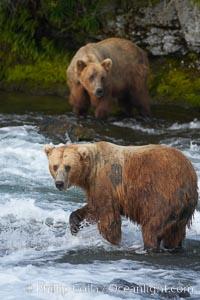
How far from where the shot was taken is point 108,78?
15.2 m

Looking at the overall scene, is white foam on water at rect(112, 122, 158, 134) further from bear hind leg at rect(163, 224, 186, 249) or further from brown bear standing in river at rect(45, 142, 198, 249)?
bear hind leg at rect(163, 224, 186, 249)

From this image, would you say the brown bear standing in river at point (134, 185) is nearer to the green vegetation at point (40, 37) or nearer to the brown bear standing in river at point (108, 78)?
the brown bear standing in river at point (108, 78)

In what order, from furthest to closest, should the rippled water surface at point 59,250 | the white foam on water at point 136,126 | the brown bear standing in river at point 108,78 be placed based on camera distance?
the brown bear standing in river at point 108,78 < the white foam on water at point 136,126 < the rippled water surface at point 59,250

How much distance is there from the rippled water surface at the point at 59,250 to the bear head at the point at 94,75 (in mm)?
1387

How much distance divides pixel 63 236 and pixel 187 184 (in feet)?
4.92

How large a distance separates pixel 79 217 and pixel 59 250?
0.40 m

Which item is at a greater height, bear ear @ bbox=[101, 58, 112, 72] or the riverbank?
bear ear @ bbox=[101, 58, 112, 72]

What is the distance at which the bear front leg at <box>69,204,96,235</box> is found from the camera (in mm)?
8859

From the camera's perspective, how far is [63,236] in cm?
924

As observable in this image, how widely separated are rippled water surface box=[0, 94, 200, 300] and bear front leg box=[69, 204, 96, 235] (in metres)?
0.11

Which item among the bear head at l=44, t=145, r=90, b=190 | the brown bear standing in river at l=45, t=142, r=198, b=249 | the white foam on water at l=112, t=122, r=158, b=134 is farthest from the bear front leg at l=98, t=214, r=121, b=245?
the white foam on water at l=112, t=122, r=158, b=134

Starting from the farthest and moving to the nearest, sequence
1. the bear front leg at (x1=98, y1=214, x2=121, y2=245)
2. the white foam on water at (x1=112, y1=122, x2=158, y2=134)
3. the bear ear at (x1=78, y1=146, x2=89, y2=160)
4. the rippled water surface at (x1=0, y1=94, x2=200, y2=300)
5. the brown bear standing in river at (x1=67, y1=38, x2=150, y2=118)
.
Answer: the brown bear standing in river at (x1=67, y1=38, x2=150, y2=118) → the white foam on water at (x1=112, y1=122, x2=158, y2=134) → the bear front leg at (x1=98, y1=214, x2=121, y2=245) → the bear ear at (x1=78, y1=146, x2=89, y2=160) → the rippled water surface at (x1=0, y1=94, x2=200, y2=300)

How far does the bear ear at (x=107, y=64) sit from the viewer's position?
48.9 feet

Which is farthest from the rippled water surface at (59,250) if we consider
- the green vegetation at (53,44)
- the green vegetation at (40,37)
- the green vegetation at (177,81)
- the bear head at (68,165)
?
the green vegetation at (40,37)
